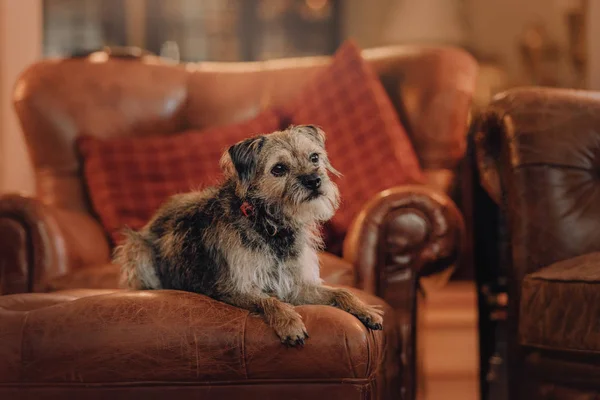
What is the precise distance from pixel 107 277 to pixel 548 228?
1442mm

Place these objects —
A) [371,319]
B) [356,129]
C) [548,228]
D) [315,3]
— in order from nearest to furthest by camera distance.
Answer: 1. [371,319]
2. [548,228]
3. [356,129]
4. [315,3]

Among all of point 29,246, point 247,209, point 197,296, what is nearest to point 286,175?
point 247,209

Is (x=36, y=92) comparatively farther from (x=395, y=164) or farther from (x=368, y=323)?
(x=368, y=323)

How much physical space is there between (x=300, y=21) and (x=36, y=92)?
4.07m

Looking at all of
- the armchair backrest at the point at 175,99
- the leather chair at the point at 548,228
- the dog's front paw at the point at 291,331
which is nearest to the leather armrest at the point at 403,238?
the leather chair at the point at 548,228

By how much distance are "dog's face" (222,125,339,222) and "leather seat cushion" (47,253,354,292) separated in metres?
0.52

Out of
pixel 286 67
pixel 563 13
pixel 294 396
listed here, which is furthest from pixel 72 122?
pixel 563 13

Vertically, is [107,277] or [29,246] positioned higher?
[29,246]

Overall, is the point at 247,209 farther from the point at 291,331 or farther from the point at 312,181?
the point at 291,331

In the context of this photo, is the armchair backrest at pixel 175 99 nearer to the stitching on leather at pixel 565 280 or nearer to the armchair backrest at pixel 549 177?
the armchair backrest at pixel 549 177

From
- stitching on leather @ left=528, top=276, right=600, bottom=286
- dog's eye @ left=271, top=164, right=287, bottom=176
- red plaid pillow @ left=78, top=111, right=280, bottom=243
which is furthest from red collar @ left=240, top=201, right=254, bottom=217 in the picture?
red plaid pillow @ left=78, top=111, right=280, bottom=243

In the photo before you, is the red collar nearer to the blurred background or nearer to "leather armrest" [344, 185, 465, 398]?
"leather armrest" [344, 185, 465, 398]

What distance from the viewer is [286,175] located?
200cm

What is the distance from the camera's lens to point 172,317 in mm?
1856
